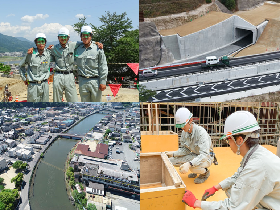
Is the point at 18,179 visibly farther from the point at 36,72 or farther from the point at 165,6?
the point at 165,6

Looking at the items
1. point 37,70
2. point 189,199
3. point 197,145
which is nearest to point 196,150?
point 197,145

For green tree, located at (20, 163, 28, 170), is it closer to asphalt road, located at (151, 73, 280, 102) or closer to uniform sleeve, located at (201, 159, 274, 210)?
uniform sleeve, located at (201, 159, 274, 210)

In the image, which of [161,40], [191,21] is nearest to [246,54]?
[191,21]

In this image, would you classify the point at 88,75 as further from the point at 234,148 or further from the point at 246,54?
the point at 246,54

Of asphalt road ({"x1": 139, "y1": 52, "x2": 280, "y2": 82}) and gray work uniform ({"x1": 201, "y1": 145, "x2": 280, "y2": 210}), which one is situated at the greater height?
asphalt road ({"x1": 139, "y1": 52, "x2": 280, "y2": 82})

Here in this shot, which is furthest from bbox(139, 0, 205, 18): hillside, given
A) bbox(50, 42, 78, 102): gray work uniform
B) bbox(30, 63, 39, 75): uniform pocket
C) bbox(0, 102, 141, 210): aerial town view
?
bbox(0, 102, 141, 210): aerial town view
